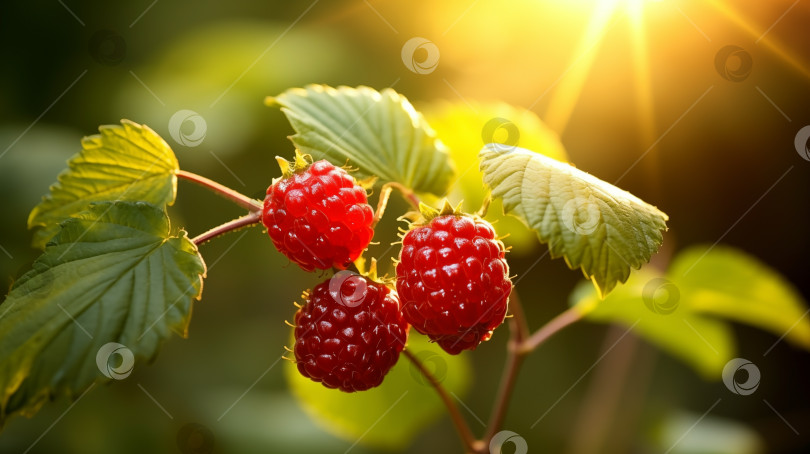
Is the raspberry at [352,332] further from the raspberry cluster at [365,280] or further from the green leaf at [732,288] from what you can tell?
the green leaf at [732,288]

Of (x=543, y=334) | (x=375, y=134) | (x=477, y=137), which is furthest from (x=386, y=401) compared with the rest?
(x=375, y=134)

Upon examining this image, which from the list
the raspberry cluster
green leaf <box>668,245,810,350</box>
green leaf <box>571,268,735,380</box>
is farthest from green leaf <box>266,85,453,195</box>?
green leaf <box>668,245,810,350</box>

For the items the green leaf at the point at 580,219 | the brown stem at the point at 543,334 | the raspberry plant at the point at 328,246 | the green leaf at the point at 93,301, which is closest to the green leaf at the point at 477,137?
the brown stem at the point at 543,334

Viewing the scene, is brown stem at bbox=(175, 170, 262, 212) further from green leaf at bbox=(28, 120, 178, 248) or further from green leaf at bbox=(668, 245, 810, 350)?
green leaf at bbox=(668, 245, 810, 350)

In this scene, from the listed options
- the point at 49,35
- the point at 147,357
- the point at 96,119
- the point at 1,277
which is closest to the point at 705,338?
the point at 147,357

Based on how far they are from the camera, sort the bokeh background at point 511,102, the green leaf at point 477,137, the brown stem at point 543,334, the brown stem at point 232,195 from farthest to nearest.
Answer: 1. the bokeh background at point 511,102
2. the green leaf at point 477,137
3. the brown stem at point 543,334
4. the brown stem at point 232,195
